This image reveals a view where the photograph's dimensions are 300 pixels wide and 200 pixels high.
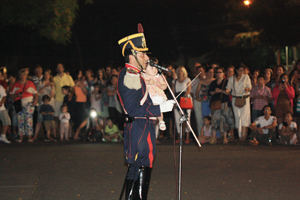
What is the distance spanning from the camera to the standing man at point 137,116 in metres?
4.52

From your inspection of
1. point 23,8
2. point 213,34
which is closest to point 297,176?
point 23,8

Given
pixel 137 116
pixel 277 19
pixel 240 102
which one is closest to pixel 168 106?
pixel 137 116

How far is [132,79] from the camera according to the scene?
455 cm

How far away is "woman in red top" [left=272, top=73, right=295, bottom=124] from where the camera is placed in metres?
11.4

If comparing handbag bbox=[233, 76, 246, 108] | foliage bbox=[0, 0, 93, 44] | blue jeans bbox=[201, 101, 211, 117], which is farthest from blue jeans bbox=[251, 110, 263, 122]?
foliage bbox=[0, 0, 93, 44]

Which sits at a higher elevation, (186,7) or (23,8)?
(186,7)

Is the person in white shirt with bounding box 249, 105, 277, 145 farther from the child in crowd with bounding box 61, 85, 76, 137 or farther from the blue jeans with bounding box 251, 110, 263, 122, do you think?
the child in crowd with bounding box 61, 85, 76, 137

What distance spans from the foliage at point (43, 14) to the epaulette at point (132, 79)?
1563 cm

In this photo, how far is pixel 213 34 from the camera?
37.2m

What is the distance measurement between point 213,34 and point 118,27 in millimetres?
8174

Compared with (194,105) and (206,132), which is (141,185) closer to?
(206,132)

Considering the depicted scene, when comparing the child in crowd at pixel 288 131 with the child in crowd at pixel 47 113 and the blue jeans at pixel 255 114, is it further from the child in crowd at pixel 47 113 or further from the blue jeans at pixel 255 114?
the child in crowd at pixel 47 113

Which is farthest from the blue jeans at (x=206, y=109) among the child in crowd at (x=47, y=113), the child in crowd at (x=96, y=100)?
the child in crowd at (x=47, y=113)

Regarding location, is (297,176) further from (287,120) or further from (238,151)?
(287,120)
